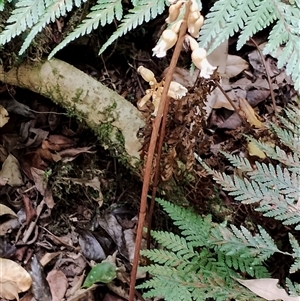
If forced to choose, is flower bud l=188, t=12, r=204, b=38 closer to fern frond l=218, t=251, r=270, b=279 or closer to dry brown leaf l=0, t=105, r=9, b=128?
fern frond l=218, t=251, r=270, b=279

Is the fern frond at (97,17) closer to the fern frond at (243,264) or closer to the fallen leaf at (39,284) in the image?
the fern frond at (243,264)

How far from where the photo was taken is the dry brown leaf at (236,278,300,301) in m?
1.33

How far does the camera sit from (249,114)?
6.72ft

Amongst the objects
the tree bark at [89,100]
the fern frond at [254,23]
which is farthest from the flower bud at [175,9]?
the tree bark at [89,100]

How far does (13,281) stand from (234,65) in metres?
1.28

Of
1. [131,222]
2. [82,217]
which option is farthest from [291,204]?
[82,217]

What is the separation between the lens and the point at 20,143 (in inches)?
80.4

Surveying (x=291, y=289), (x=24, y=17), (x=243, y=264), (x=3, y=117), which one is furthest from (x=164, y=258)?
(x=3, y=117)

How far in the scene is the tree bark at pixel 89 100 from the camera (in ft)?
6.07

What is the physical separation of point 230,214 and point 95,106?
63cm

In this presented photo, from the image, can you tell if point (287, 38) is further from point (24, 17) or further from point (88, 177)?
point (88, 177)

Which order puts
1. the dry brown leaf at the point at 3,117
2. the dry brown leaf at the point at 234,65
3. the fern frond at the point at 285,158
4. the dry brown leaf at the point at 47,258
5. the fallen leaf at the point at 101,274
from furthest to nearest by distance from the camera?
the dry brown leaf at the point at 234,65 → the dry brown leaf at the point at 3,117 → the dry brown leaf at the point at 47,258 → the fallen leaf at the point at 101,274 → the fern frond at the point at 285,158

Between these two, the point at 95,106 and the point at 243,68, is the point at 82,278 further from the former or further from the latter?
the point at 243,68

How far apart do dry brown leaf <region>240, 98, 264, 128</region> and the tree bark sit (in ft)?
1.53
